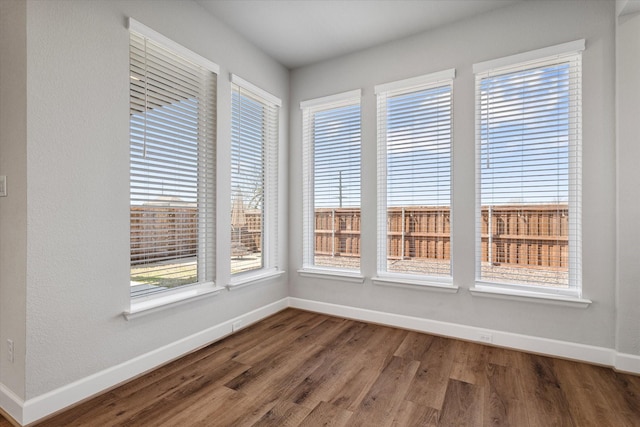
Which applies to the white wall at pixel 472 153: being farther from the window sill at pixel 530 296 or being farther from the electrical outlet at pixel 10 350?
the electrical outlet at pixel 10 350

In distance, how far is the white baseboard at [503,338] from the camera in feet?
7.78

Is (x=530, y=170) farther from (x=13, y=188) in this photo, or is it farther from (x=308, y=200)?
(x=13, y=188)

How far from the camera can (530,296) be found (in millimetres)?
2600

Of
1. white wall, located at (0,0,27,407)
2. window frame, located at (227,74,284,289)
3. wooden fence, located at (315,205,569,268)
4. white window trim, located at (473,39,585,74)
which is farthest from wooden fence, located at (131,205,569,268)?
white window trim, located at (473,39,585,74)

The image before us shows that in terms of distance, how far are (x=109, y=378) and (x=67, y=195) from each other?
4.02 feet

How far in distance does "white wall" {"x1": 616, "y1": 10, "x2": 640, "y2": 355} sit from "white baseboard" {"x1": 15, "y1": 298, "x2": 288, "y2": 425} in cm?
319

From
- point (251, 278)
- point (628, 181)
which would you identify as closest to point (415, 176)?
point (628, 181)

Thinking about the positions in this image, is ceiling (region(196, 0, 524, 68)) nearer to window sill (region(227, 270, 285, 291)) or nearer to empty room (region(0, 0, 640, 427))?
empty room (region(0, 0, 640, 427))

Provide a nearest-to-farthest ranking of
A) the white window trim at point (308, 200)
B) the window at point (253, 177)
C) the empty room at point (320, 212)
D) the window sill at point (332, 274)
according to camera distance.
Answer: the empty room at point (320, 212) < the window at point (253, 177) < the window sill at point (332, 274) < the white window trim at point (308, 200)

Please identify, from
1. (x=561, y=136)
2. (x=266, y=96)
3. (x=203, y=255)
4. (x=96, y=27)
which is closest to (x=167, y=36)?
(x=96, y=27)

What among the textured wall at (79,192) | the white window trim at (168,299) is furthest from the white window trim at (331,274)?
the textured wall at (79,192)

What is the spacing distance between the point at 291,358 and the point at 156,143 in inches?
79.2

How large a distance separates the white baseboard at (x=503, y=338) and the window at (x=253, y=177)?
1.02 meters

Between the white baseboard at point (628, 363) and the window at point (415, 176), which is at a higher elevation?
the window at point (415, 176)
